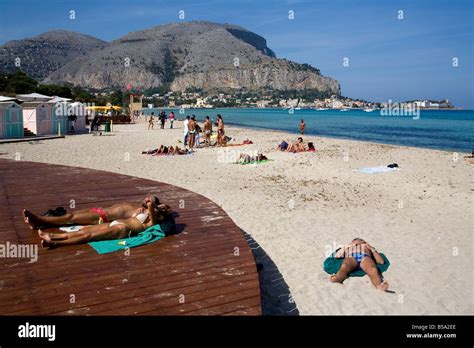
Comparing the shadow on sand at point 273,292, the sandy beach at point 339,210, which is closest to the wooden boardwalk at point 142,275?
the shadow on sand at point 273,292

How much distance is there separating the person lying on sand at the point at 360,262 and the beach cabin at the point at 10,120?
21.3m

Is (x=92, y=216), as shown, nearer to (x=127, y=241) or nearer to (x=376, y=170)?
(x=127, y=241)

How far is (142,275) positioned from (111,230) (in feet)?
4.37

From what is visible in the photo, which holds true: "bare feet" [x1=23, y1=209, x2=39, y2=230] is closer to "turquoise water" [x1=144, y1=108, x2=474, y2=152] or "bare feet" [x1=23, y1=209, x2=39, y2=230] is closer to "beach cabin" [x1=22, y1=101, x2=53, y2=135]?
"beach cabin" [x1=22, y1=101, x2=53, y2=135]

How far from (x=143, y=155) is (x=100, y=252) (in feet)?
45.2

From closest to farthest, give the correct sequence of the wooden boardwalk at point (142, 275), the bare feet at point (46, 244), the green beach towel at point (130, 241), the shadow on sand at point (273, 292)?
the wooden boardwalk at point (142, 275)
the bare feet at point (46, 244)
the green beach towel at point (130, 241)
the shadow on sand at point (273, 292)

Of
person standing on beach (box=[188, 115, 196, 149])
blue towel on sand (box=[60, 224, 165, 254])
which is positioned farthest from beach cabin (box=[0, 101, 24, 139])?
blue towel on sand (box=[60, 224, 165, 254])

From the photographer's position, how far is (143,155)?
1850 cm

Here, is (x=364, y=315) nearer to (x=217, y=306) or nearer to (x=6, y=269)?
(x=217, y=306)

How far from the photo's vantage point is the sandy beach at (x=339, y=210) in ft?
19.0

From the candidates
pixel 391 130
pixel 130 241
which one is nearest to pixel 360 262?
pixel 130 241

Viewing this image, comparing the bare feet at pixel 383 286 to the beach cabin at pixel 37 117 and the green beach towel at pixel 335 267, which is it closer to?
the green beach towel at pixel 335 267

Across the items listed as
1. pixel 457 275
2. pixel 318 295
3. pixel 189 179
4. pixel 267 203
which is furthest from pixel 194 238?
pixel 189 179

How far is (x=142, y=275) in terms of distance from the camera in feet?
14.6
